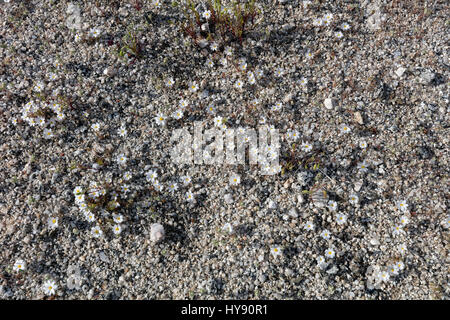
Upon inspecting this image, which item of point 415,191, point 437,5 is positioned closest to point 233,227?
point 415,191

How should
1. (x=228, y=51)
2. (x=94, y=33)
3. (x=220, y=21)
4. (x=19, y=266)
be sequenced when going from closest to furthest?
(x=19, y=266), (x=228, y=51), (x=220, y=21), (x=94, y=33)

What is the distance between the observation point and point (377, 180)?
215 inches

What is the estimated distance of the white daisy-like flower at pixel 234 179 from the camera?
5562 mm

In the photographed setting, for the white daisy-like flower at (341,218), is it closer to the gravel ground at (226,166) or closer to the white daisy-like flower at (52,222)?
the gravel ground at (226,166)

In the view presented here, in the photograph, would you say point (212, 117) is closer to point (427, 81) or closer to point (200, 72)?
point (200, 72)

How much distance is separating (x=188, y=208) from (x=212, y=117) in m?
1.69

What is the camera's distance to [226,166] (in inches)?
225

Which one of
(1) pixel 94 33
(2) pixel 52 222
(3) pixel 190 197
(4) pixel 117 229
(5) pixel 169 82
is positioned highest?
(1) pixel 94 33

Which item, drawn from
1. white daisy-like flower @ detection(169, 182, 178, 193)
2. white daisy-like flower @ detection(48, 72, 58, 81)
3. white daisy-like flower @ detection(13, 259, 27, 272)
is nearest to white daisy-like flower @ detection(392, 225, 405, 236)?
white daisy-like flower @ detection(169, 182, 178, 193)

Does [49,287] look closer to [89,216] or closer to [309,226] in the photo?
[89,216]

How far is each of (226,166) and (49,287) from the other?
3.19 meters

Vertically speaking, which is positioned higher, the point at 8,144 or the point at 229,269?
the point at 8,144

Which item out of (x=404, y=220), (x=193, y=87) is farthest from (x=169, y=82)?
(x=404, y=220)
